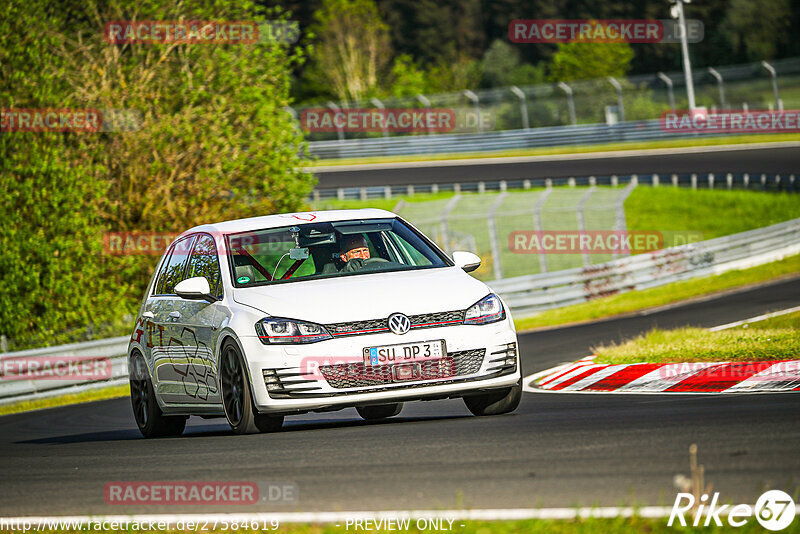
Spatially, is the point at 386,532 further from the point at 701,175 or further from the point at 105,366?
the point at 701,175

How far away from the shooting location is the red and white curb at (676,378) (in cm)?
997

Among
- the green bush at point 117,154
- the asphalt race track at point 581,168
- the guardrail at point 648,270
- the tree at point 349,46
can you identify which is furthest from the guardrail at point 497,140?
the green bush at point 117,154

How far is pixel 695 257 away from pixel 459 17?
8309cm

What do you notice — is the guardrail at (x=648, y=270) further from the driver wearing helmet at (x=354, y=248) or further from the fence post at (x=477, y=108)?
the fence post at (x=477, y=108)

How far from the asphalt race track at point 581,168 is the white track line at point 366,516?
38.2m

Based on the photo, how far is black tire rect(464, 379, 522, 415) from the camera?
9203mm

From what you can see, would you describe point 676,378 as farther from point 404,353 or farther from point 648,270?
point 648,270

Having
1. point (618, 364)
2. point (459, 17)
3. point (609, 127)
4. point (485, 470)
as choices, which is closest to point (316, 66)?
point (459, 17)

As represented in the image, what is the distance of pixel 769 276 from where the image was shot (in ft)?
88.8

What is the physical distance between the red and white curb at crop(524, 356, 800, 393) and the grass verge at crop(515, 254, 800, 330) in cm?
1213

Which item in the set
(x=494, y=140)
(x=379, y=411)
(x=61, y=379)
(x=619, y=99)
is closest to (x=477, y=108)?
(x=494, y=140)

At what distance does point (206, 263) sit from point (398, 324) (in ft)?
6.98

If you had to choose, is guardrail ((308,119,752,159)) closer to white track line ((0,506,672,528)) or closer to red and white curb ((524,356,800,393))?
red and white curb ((524,356,800,393))

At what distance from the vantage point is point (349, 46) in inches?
3324
